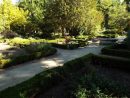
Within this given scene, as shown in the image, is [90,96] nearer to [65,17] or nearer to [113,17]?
[65,17]

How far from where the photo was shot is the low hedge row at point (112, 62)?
50.1 ft

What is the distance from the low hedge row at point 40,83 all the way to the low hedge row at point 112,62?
2576 mm

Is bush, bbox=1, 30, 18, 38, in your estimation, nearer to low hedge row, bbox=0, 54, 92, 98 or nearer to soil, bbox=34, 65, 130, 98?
low hedge row, bbox=0, 54, 92, 98

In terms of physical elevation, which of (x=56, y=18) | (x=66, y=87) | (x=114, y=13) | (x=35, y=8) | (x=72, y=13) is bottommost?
(x=66, y=87)

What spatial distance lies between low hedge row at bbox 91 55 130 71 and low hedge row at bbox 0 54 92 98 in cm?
258

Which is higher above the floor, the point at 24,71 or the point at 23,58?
the point at 23,58

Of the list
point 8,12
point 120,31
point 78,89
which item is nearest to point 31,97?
point 78,89

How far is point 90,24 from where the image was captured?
120 ft

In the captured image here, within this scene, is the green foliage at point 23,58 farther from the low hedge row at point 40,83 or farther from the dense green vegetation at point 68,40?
the low hedge row at point 40,83

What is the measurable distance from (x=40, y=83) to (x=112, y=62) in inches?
278

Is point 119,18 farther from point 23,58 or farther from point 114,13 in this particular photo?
point 23,58

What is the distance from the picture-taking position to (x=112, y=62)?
16062 mm

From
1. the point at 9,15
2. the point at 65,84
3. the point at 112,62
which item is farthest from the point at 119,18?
the point at 65,84

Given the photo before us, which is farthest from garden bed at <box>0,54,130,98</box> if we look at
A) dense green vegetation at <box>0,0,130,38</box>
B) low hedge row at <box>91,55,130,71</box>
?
dense green vegetation at <box>0,0,130,38</box>
